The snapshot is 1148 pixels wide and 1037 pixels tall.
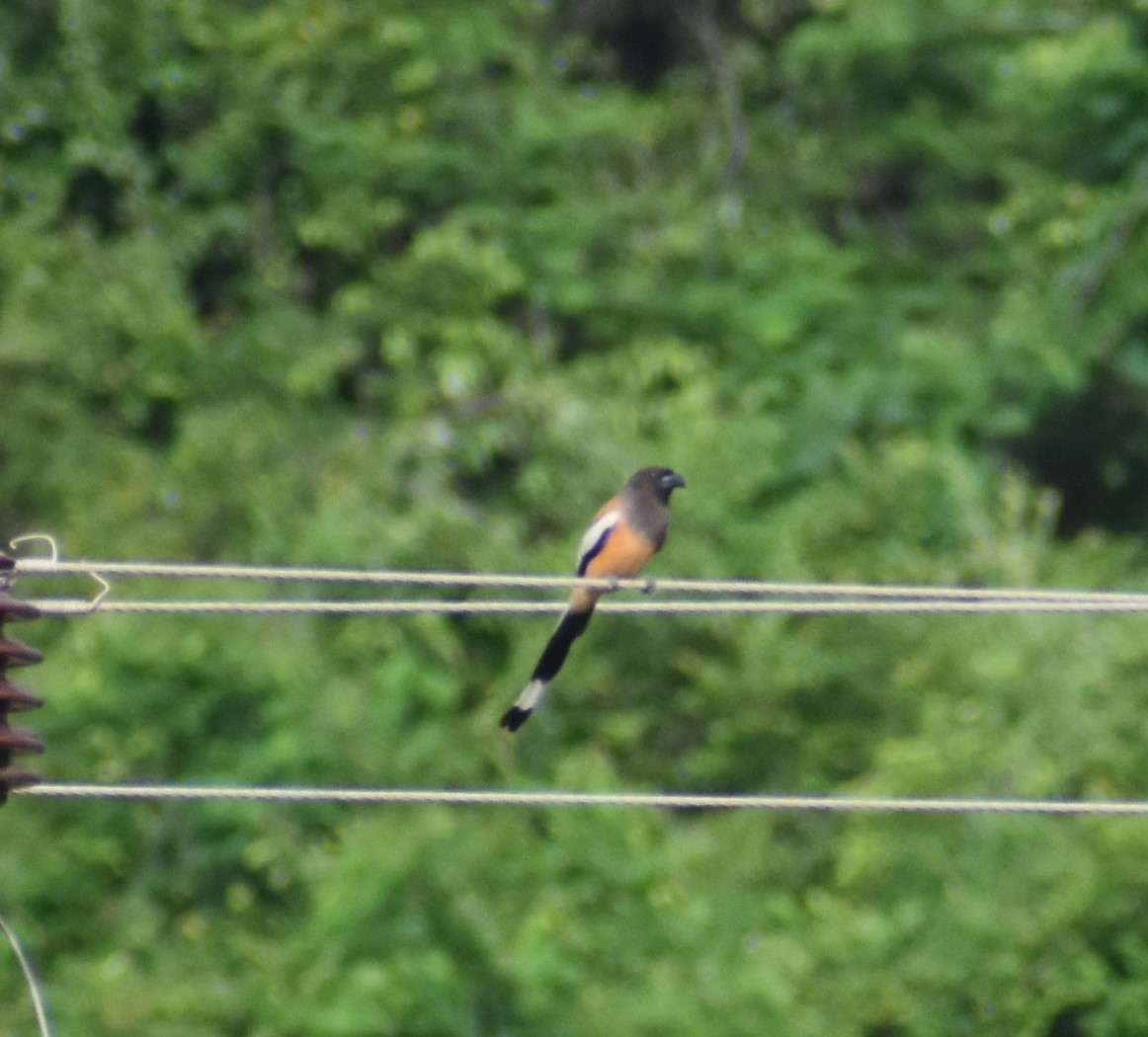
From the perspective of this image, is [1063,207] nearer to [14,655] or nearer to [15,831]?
[15,831]

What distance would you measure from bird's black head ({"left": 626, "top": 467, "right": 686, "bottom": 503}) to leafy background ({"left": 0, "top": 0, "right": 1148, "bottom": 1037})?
451cm

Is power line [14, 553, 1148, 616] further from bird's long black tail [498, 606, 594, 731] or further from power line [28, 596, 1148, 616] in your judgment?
bird's long black tail [498, 606, 594, 731]

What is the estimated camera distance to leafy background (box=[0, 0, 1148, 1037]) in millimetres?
12820

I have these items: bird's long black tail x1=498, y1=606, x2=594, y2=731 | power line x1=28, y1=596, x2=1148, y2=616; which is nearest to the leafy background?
bird's long black tail x1=498, y1=606, x2=594, y2=731

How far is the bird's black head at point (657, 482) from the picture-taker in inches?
323

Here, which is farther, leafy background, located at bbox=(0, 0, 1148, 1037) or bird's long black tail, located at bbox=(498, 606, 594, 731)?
leafy background, located at bbox=(0, 0, 1148, 1037)

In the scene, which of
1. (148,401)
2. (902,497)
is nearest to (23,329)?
(148,401)

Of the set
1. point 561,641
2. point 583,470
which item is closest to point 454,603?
point 561,641

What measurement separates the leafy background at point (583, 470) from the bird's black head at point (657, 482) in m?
4.51

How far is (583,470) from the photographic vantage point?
15.8 m

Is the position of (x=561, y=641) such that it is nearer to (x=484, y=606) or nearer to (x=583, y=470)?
(x=484, y=606)

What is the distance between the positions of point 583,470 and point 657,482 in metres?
7.54

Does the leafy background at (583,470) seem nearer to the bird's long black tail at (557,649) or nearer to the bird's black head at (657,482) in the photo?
the bird's black head at (657,482)

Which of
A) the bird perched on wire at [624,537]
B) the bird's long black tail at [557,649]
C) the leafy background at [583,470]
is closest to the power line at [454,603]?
the bird's long black tail at [557,649]
